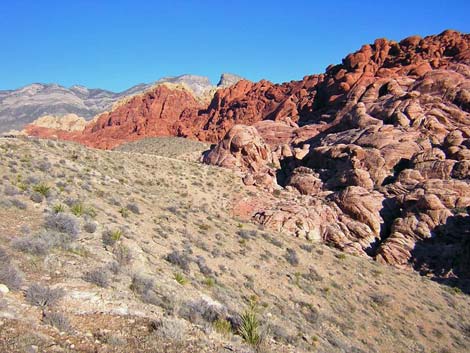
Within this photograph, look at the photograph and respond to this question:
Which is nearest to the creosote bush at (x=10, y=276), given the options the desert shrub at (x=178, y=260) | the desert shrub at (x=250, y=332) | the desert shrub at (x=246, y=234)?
the desert shrub at (x=250, y=332)

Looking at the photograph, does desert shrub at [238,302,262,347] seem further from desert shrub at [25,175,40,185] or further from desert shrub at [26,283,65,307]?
desert shrub at [25,175,40,185]

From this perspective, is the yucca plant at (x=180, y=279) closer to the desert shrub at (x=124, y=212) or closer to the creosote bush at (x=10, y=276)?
the creosote bush at (x=10, y=276)

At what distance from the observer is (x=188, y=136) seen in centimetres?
8775

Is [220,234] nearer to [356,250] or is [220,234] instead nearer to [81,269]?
[81,269]

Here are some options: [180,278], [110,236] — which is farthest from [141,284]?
[110,236]

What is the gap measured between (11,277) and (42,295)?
34.1 inches

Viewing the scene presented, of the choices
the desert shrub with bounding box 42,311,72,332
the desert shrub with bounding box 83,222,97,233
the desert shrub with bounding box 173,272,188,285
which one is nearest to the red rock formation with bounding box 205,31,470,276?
the desert shrub with bounding box 173,272,188,285

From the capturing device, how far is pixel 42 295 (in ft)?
24.9

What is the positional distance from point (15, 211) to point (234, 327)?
8.68m

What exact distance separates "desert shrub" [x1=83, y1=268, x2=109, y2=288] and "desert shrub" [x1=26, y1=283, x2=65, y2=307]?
46.5 inches

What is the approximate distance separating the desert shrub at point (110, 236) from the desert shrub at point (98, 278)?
2979 millimetres

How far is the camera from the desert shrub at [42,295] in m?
7.41

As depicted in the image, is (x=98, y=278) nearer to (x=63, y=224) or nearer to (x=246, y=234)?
(x=63, y=224)

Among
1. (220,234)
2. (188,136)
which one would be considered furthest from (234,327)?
(188,136)
